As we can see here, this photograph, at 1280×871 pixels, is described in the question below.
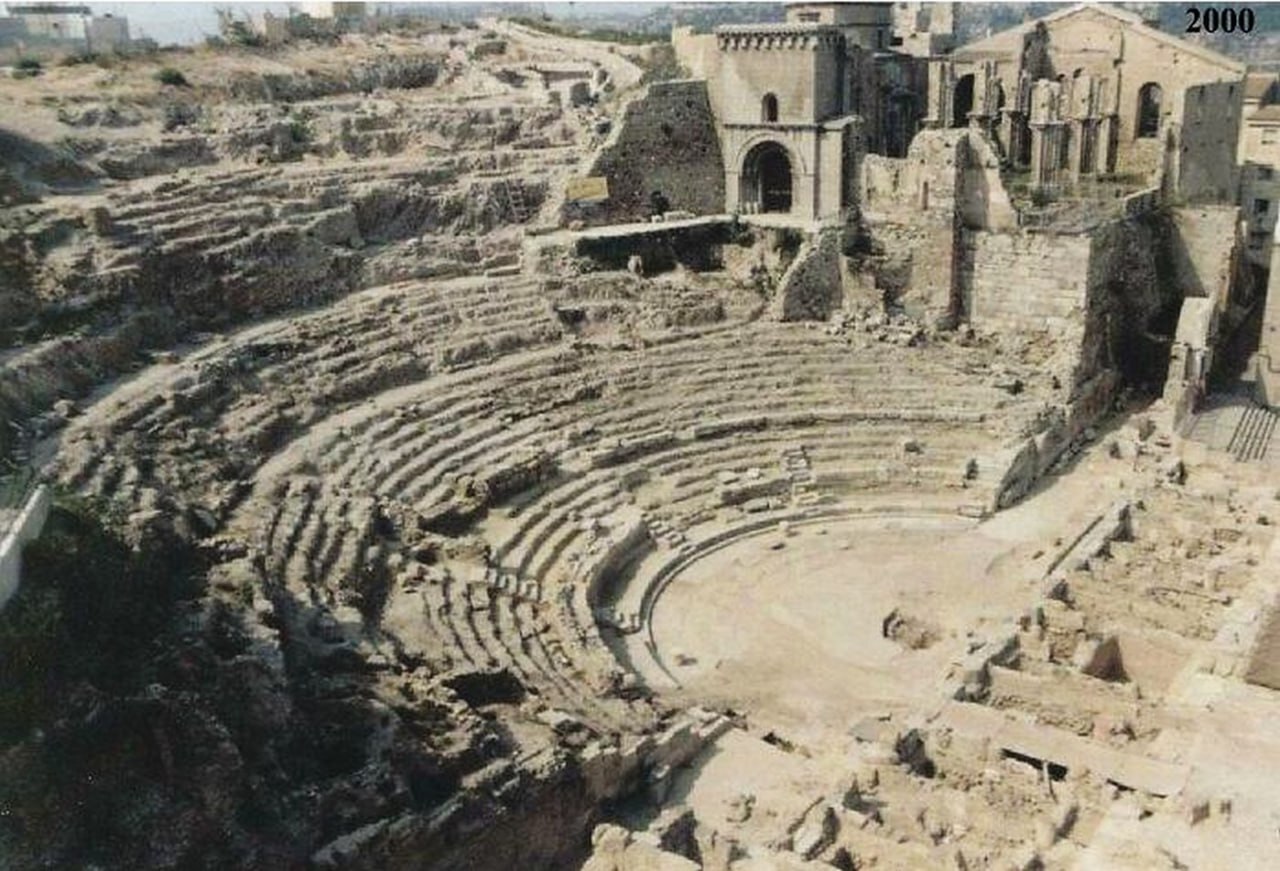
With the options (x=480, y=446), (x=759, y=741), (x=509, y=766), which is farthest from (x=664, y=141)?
Answer: (x=509, y=766)

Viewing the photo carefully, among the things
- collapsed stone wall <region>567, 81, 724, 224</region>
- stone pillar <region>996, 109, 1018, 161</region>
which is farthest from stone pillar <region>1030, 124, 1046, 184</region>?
collapsed stone wall <region>567, 81, 724, 224</region>

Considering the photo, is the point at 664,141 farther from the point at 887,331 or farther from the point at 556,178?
the point at 887,331

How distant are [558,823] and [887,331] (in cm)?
1572

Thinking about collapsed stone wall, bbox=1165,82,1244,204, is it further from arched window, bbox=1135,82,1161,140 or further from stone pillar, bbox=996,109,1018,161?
stone pillar, bbox=996,109,1018,161

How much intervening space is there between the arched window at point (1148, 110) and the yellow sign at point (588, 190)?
49.1ft

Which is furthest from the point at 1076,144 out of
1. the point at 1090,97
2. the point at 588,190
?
the point at 588,190

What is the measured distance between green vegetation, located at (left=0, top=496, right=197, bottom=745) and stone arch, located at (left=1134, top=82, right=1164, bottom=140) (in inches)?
1117

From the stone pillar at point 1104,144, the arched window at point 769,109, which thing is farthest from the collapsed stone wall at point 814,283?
the stone pillar at point 1104,144

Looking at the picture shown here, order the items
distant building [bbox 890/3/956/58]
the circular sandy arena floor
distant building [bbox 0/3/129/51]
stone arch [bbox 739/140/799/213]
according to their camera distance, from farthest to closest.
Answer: distant building [bbox 0/3/129/51]
distant building [bbox 890/3/956/58]
stone arch [bbox 739/140/799/213]
the circular sandy arena floor

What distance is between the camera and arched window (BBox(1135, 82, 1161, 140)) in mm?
33688

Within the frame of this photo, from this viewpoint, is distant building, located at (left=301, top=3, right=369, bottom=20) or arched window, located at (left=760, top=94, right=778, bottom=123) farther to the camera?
distant building, located at (left=301, top=3, right=369, bottom=20)

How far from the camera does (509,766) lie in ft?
44.4

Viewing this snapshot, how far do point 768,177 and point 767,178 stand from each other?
0.11 feet

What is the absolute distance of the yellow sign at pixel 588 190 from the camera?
94.0 feet
